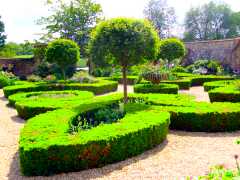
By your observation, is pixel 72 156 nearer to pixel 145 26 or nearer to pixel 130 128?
pixel 130 128

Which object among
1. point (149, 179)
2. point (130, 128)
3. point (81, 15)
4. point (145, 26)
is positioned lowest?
point (149, 179)

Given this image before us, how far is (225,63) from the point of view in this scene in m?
28.2

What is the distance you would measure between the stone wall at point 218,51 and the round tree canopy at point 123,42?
61.9ft

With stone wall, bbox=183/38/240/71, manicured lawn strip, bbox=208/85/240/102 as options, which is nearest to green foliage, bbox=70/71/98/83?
manicured lawn strip, bbox=208/85/240/102

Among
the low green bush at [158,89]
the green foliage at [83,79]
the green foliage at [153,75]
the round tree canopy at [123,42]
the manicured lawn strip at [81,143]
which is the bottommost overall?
the manicured lawn strip at [81,143]

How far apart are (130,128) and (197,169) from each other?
4.81ft

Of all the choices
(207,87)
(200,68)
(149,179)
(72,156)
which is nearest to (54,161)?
(72,156)

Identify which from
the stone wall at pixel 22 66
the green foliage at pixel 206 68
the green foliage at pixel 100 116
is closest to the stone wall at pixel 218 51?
the green foliage at pixel 206 68

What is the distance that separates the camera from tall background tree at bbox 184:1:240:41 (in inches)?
2125

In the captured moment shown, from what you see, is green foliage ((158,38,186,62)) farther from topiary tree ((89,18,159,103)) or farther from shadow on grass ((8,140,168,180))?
shadow on grass ((8,140,168,180))

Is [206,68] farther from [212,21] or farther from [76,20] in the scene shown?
[212,21]

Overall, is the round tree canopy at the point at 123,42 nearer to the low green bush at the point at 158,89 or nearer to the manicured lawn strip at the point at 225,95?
the manicured lawn strip at the point at 225,95

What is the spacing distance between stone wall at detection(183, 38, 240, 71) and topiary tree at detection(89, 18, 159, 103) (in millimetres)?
18850

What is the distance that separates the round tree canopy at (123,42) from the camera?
949cm
